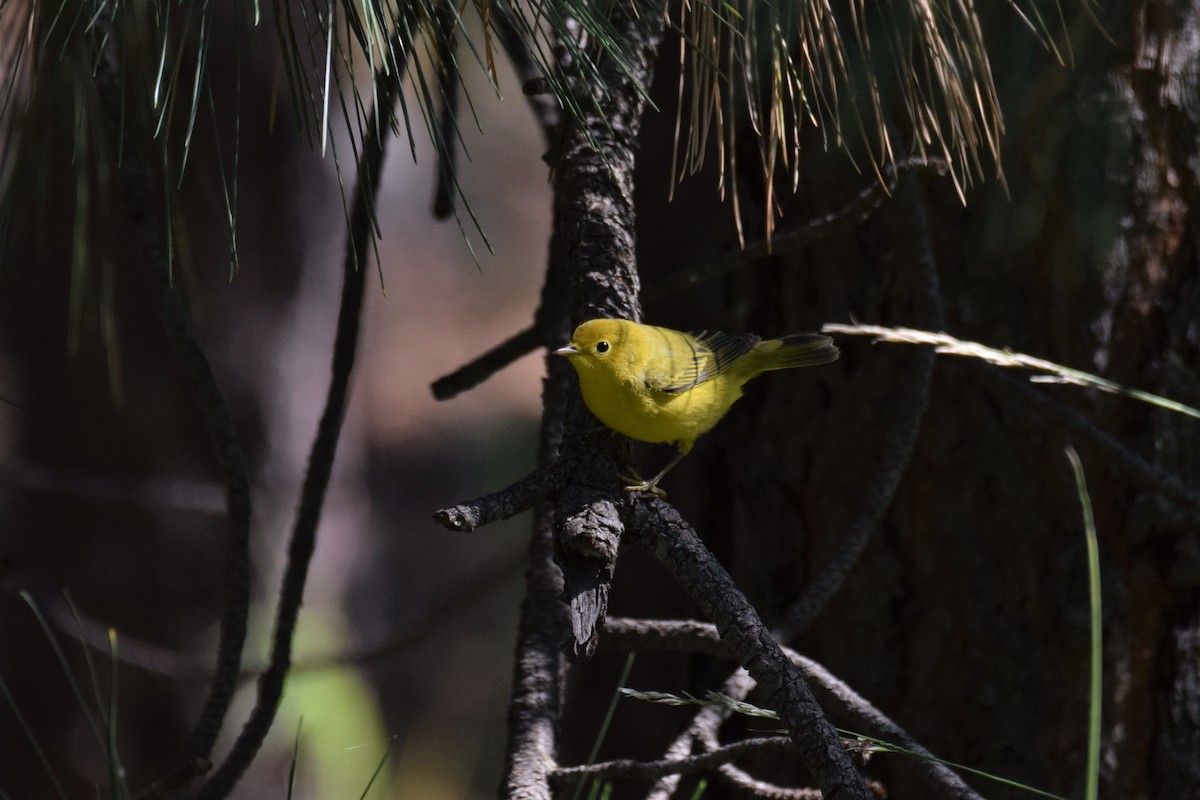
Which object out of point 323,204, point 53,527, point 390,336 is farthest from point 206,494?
point 390,336

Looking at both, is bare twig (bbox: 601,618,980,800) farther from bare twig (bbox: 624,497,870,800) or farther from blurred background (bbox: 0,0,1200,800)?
blurred background (bbox: 0,0,1200,800)

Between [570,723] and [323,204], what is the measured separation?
13.7 feet

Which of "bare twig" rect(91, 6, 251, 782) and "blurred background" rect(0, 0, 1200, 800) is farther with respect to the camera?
"blurred background" rect(0, 0, 1200, 800)

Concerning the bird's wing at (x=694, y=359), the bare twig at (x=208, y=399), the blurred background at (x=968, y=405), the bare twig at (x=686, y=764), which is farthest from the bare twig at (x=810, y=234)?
the bare twig at (x=208, y=399)

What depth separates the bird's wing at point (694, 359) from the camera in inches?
73.5

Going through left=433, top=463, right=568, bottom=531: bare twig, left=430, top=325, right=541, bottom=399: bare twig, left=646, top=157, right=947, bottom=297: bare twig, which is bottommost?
left=433, top=463, right=568, bottom=531: bare twig

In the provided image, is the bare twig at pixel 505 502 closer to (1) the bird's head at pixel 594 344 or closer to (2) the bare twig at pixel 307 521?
(1) the bird's head at pixel 594 344

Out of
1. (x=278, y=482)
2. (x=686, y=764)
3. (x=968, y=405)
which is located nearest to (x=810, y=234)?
(x=968, y=405)

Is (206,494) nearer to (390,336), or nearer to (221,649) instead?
(390,336)

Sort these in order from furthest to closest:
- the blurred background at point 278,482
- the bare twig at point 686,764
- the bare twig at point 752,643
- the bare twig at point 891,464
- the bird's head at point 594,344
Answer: the blurred background at point 278,482, the bare twig at point 891,464, the bird's head at point 594,344, the bare twig at point 686,764, the bare twig at point 752,643

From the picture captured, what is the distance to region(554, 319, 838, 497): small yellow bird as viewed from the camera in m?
1.55

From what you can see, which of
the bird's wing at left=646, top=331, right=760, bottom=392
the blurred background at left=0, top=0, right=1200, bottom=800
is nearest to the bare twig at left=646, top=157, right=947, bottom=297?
the blurred background at left=0, top=0, right=1200, bottom=800

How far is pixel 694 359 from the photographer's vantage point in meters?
1.97

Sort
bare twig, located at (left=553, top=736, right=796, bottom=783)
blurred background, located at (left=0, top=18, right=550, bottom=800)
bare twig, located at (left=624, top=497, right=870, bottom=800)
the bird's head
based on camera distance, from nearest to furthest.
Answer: bare twig, located at (left=624, top=497, right=870, bottom=800)
bare twig, located at (left=553, top=736, right=796, bottom=783)
the bird's head
blurred background, located at (left=0, top=18, right=550, bottom=800)
